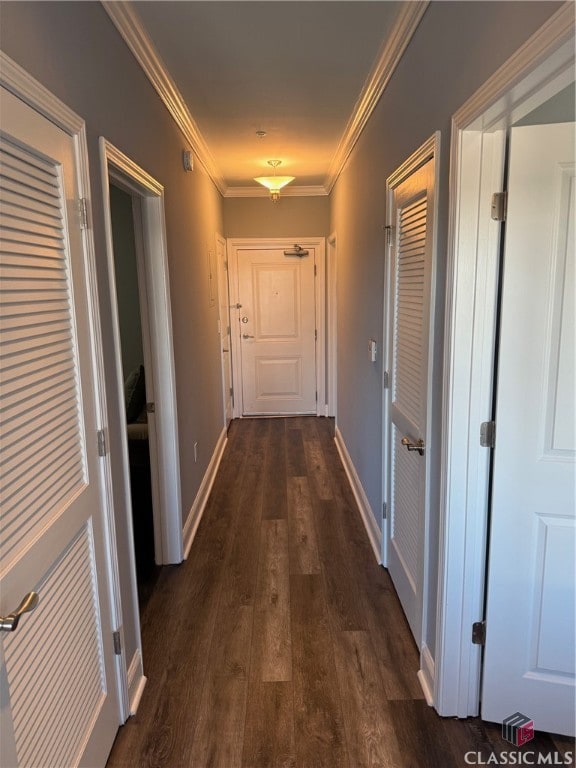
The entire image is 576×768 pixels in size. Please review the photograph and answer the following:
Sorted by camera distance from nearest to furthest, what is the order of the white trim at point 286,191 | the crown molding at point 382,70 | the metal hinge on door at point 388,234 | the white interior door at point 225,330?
the crown molding at point 382,70, the metal hinge on door at point 388,234, the white interior door at point 225,330, the white trim at point 286,191

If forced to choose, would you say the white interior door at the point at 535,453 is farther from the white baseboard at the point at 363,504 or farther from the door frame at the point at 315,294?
the door frame at the point at 315,294

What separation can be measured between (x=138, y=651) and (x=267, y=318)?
400 cm

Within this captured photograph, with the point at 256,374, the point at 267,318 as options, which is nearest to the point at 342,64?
the point at 267,318

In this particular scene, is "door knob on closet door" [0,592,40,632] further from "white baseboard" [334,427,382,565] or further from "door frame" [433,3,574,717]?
"white baseboard" [334,427,382,565]

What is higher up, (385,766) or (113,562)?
(113,562)

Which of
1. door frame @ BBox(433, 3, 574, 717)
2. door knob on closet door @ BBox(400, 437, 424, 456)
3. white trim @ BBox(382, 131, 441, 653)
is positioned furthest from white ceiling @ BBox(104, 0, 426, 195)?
door knob on closet door @ BBox(400, 437, 424, 456)

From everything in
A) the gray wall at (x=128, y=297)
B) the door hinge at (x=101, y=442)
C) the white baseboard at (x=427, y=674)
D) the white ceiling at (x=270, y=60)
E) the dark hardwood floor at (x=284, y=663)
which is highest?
the white ceiling at (x=270, y=60)

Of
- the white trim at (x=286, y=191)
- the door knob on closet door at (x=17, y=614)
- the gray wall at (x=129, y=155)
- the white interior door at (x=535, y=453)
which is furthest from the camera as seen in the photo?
the white trim at (x=286, y=191)

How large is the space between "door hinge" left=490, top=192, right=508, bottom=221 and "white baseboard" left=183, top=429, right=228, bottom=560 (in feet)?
7.54

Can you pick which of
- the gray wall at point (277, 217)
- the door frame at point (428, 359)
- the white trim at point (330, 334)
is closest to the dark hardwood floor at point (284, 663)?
the door frame at point (428, 359)

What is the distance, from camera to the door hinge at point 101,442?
5.00 ft

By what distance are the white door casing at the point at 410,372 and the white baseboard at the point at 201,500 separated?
1.16m

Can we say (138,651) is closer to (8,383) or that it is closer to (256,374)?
(8,383)

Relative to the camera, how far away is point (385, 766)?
1.55 m
